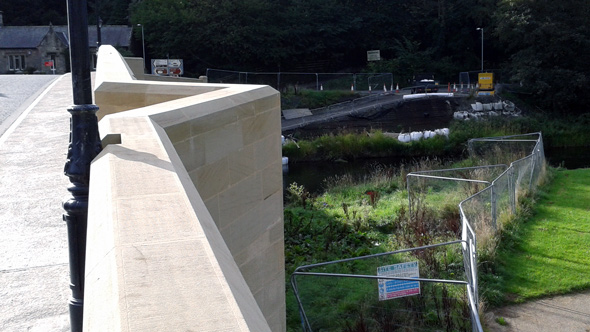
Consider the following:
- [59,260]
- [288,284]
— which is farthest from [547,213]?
[59,260]

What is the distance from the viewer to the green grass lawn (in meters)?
11.9

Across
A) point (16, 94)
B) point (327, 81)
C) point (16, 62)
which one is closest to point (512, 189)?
point (16, 94)

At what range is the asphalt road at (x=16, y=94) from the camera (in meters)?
12.5

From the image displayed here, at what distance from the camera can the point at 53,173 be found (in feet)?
25.8

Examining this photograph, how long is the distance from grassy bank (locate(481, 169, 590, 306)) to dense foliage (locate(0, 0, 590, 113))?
31528 mm

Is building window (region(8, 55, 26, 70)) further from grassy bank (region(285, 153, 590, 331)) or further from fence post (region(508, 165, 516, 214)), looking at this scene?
fence post (region(508, 165, 516, 214))

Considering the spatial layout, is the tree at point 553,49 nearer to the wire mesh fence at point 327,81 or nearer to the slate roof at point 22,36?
the wire mesh fence at point 327,81

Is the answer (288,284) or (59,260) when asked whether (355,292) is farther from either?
(59,260)

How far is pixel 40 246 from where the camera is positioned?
5.46m

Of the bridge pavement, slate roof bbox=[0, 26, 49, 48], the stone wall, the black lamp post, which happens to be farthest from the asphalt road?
slate roof bbox=[0, 26, 49, 48]

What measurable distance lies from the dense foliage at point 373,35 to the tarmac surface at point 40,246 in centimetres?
3840

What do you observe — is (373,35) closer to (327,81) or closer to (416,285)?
(327,81)

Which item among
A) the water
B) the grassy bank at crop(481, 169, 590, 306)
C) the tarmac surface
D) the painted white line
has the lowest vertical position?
the water

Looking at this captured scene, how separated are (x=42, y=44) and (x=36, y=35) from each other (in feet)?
3.84
